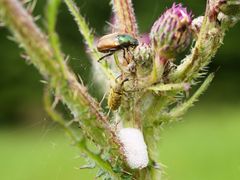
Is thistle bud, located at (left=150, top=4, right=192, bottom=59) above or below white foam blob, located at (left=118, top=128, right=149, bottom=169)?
above

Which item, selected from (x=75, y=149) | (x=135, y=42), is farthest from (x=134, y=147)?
(x=75, y=149)

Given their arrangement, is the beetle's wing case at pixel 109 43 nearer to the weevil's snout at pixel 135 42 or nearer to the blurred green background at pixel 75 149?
the weevil's snout at pixel 135 42

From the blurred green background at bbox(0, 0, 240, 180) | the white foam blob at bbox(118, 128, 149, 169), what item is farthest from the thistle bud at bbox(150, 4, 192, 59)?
the blurred green background at bbox(0, 0, 240, 180)

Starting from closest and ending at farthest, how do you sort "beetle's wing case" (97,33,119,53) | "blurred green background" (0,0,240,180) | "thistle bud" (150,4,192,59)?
1. "thistle bud" (150,4,192,59)
2. "beetle's wing case" (97,33,119,53)
3. "blurred green background" (0,0,240,180)

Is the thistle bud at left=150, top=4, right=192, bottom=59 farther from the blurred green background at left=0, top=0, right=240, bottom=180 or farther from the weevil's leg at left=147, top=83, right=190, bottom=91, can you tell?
the blurred green background at left=0, top=0, right=240, bottom=180

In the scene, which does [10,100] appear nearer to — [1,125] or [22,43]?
[1,125]

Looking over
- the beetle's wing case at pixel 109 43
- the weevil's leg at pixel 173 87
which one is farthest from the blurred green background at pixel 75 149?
the weevil's leg at pixel 173 87

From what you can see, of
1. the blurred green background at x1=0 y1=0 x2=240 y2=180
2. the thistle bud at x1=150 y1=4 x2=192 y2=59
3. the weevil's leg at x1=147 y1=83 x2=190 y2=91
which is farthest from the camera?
the blurred green background at x1=0 y1=0 x2=240 y2=180
